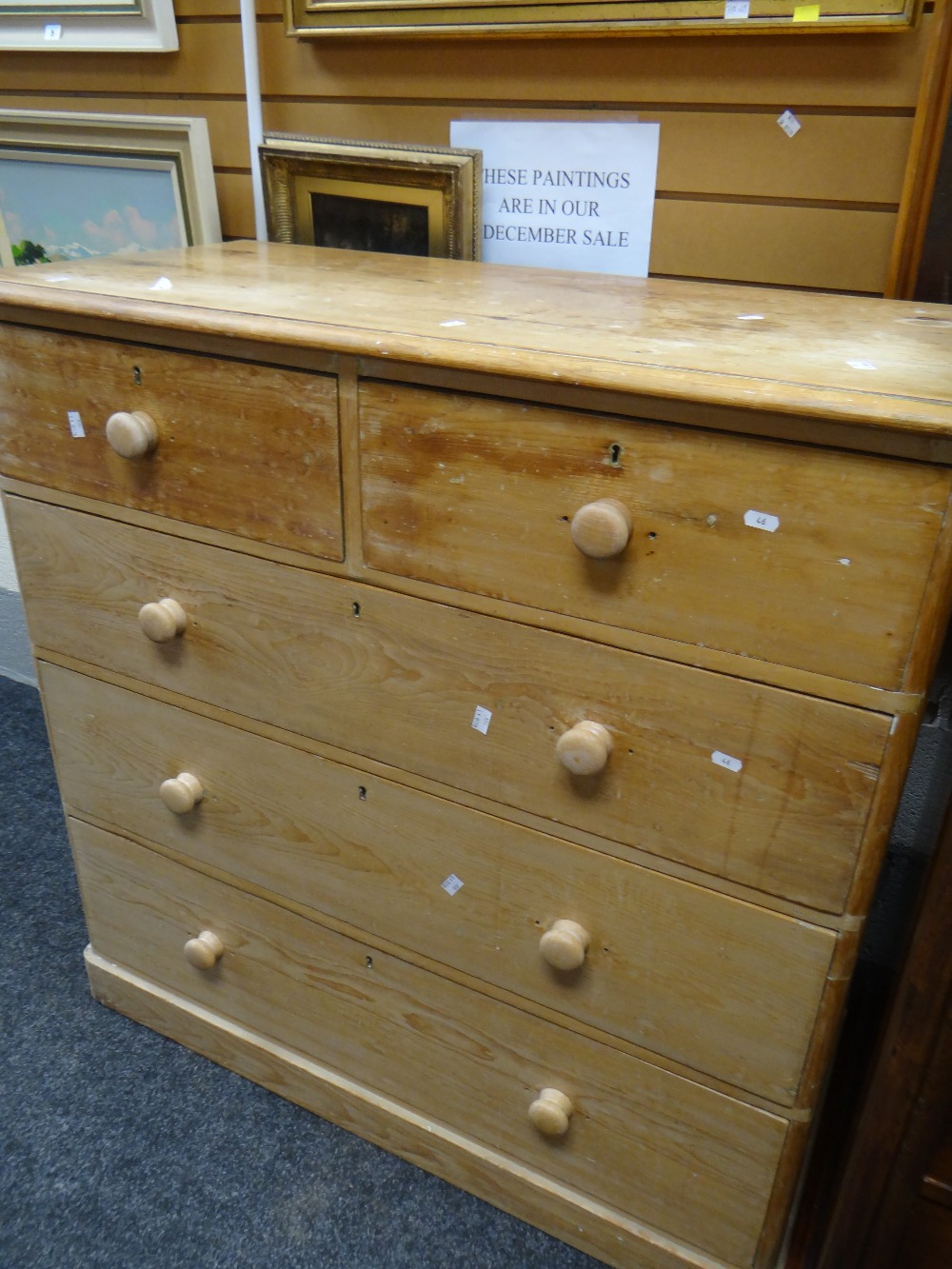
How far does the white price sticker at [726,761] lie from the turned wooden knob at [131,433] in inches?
26.3

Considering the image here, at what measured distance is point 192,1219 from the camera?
4.14 ft

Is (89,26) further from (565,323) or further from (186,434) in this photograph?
(565,323)

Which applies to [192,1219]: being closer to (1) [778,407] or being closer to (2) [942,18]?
(1) [778,407]

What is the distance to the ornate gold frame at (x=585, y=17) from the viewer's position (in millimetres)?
1018

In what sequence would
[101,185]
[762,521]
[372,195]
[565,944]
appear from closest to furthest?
1. [762,521]
2. [565,944]
3. [372,195]
4. [101,185]

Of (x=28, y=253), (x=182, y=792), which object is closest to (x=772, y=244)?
(x=182, y=792)

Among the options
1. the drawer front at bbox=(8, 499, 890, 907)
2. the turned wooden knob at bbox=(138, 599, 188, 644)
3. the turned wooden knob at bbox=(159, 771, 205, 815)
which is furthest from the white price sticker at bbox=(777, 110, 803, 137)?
the turned wooden knob at bbox=(159, 771, 205, 815)

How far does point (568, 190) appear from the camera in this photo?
1.26 meters

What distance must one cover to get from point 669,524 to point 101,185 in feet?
4.17

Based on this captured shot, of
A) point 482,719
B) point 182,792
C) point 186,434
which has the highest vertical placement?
point 186,434

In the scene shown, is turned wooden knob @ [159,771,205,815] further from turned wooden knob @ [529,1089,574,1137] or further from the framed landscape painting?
the framed landscape painting

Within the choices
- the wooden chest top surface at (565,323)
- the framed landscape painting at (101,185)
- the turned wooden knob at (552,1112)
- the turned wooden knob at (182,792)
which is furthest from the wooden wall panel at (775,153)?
the turned wooden knob at (552,1112)

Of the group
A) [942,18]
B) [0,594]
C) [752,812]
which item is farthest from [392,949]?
[0,594]

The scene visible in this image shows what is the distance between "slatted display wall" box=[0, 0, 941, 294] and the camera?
107 cm
